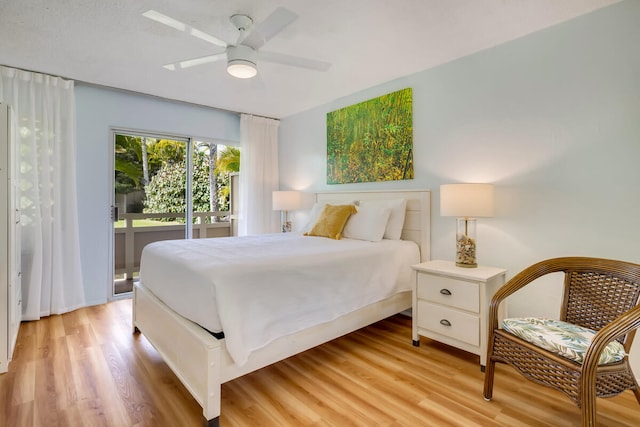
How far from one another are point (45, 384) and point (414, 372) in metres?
2.33

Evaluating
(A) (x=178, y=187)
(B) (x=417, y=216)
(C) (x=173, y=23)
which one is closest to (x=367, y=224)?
(B) (x=417, y=216)

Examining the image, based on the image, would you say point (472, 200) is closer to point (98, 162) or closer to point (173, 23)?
point (173, 23)

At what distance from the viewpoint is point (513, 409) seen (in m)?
1.71

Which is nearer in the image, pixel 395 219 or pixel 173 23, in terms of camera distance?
pixel 173 23

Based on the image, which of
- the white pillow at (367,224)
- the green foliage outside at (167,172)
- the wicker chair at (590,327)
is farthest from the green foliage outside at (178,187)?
the wicker chair at (590,327)

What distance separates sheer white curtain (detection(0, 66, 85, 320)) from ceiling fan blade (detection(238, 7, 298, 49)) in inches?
93.7

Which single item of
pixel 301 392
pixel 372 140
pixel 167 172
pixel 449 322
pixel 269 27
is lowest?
pixel 301 392

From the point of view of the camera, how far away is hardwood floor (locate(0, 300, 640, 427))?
164 cm

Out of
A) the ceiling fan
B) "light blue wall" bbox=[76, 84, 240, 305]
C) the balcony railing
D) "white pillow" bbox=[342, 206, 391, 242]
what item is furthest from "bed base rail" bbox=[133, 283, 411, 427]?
the ceiling fan

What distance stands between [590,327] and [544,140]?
51.1 inches

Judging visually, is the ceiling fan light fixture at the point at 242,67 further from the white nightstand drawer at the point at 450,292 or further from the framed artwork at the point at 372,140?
the white nightstand drawer at the point at 450,292

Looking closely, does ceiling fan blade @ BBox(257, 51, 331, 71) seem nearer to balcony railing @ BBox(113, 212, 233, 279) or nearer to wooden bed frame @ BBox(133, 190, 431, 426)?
wooden bed frame @ BBox(133, 190, 431, 426)

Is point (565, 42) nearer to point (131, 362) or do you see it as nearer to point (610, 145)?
point (610, 145)

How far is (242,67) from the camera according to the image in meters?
2.11
